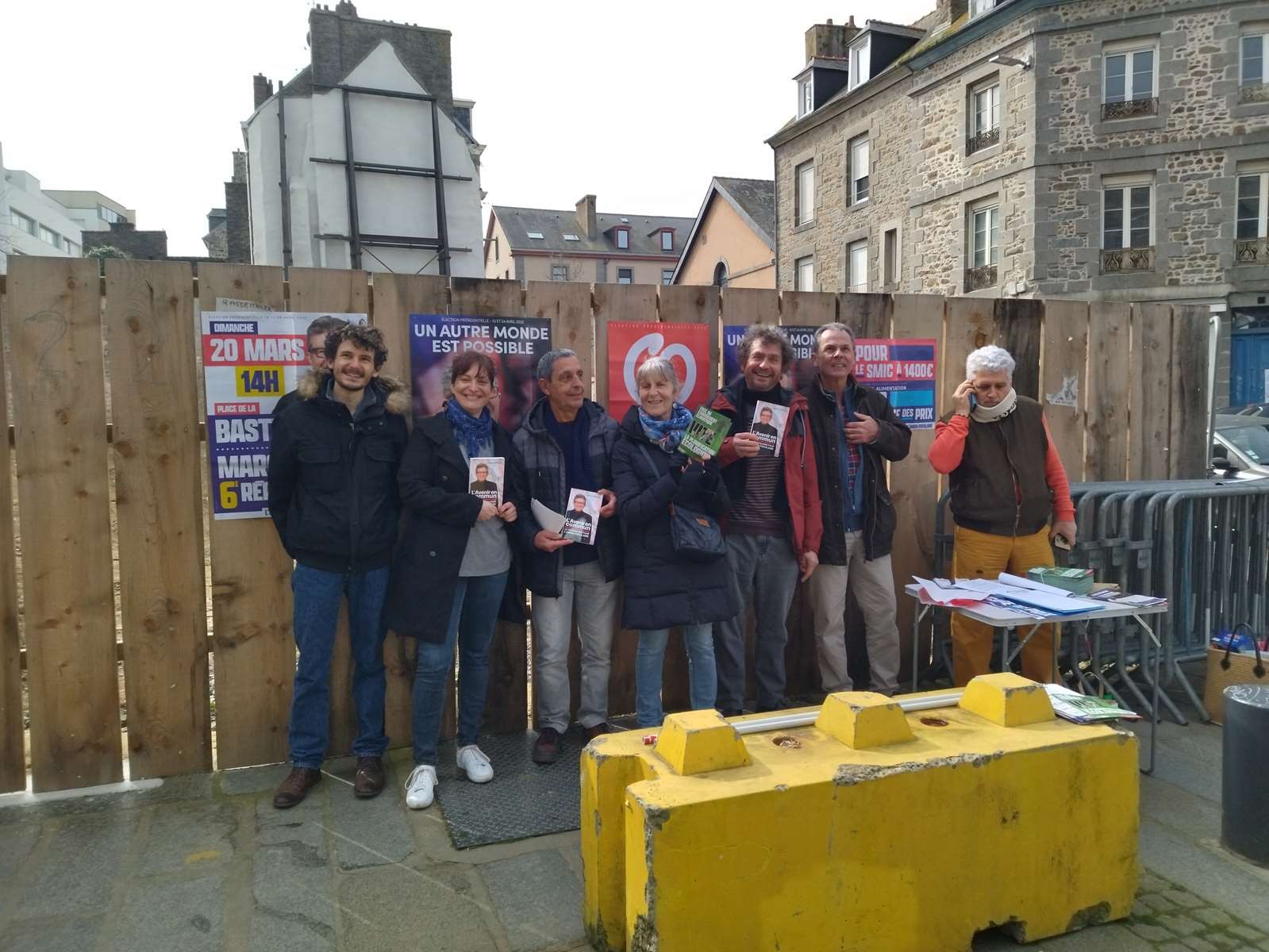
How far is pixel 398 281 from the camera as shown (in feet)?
14.0

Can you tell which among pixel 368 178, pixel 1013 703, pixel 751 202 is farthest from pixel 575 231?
pixel 1013 703

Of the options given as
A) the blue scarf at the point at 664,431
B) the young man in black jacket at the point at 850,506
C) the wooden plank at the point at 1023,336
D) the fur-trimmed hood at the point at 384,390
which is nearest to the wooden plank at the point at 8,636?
the fur-trimmed hood at the point at 384,390

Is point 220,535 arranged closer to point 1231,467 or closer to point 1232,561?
point 1232,561

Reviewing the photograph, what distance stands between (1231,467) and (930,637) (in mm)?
5940

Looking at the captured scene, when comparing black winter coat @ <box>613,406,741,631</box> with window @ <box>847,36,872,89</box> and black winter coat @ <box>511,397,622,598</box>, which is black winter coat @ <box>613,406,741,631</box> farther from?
window @ <box>847,36,872,89</box>

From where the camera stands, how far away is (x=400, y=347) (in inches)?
169

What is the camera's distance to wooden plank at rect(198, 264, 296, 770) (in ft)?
13.4

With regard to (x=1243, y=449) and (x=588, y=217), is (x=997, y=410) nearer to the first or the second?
(x=1243, y=449)

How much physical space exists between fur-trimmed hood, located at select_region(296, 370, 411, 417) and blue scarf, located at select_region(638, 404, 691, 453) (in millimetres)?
1100

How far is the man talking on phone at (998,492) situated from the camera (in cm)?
464

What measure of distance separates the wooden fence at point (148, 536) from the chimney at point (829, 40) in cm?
3066

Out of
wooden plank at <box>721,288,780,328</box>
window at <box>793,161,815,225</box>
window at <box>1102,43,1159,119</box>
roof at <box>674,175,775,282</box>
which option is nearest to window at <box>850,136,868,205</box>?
window at <box>793,161,815,225</box>

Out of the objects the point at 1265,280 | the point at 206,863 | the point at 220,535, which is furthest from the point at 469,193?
the point at 1265,280

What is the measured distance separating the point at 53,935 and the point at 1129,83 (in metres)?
25.2
